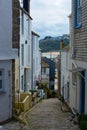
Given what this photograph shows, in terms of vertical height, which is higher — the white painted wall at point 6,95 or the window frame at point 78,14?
the window frame at point 78,14

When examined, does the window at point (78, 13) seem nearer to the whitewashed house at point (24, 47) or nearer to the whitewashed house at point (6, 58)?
Result: the whitewashed house at point (6, 58)

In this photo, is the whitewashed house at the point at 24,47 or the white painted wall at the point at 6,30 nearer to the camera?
the white painted wall at the point at 6,30

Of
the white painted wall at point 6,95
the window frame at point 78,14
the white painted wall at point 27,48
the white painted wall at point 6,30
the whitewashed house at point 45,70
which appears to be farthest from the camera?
the whitewashed house at point 45,70

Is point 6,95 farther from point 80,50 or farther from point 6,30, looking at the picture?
point 80,50

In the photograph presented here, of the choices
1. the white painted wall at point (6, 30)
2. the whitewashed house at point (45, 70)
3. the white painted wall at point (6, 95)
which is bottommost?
the whitewashed house at point (45, 70)

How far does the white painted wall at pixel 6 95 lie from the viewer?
59.5 ft

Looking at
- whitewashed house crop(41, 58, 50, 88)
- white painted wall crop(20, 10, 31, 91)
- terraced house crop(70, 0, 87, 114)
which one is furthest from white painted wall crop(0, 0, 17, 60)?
whitewashed house crop(41, 58, 50, 88)

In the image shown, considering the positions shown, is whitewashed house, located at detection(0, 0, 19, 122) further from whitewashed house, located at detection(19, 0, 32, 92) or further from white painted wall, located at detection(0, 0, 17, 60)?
whitewashed house, located at detection(19, 0, 32, 92)

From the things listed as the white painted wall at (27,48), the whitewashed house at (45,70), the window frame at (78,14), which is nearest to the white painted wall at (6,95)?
the window frame at (78,14)

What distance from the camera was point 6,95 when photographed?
18.7 m

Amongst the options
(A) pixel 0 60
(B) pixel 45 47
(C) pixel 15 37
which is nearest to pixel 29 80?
(C) pixel 15 37

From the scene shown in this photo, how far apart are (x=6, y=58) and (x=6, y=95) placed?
1.66 meters

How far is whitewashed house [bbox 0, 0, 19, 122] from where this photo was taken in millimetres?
18062

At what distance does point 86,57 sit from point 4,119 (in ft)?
14.2
